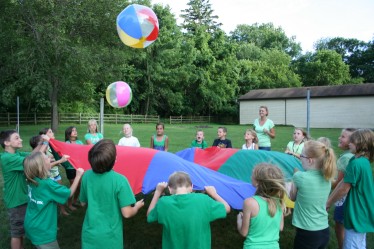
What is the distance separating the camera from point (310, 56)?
52469 mm

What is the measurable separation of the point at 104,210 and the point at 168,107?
121ft

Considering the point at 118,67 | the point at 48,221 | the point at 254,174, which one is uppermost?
the point at 118,67

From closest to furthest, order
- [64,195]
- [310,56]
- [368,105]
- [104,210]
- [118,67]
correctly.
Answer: [104,210], [64,195], [118,67], [368,105], [310,56]

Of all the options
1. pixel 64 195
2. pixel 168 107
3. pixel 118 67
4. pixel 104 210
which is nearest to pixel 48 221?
pixel 64 195

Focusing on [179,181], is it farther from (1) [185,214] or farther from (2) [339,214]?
(2) [339,214]

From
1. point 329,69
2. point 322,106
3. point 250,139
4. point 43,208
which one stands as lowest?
point 43,208

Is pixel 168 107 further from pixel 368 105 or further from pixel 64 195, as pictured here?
pixel 64 195

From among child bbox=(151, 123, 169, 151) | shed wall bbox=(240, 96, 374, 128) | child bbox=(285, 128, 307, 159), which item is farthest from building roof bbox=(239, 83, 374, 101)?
child bbox=(151, 123, 169, 151)

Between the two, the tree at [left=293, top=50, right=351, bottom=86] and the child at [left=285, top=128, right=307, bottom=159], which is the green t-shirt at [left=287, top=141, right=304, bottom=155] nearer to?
the child at [left=285, top=128, right=307, bottom=159]

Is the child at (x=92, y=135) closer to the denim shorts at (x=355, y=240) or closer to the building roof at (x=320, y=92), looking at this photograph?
the denim shorts at (x=355, y=240)

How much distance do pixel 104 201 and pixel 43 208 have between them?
716mm

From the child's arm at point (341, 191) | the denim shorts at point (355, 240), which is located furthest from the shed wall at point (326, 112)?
the child's arm at point (341, 191)

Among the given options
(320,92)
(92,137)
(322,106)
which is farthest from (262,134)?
(320,92)

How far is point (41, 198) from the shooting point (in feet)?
9.24
